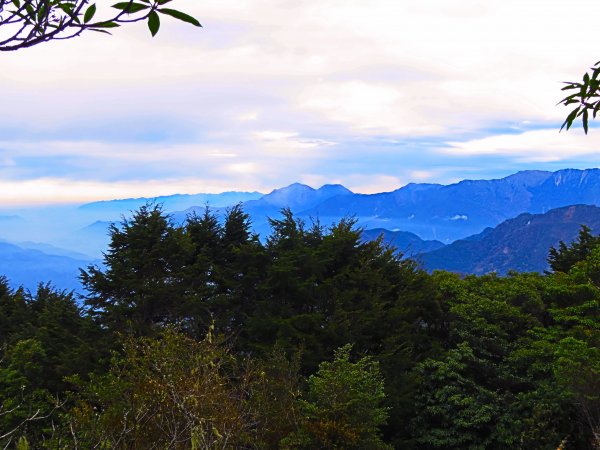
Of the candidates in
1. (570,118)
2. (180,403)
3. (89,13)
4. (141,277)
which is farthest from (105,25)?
(141,277)

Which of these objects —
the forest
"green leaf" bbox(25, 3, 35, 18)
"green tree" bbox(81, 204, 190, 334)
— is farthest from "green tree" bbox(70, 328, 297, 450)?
"green tree" bbox(81, 204, 190, 334)

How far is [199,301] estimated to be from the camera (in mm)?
21078

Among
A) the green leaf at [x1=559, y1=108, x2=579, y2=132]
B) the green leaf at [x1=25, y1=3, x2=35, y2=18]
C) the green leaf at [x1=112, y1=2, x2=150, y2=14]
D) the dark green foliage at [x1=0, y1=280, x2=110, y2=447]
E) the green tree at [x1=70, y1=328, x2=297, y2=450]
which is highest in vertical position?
the green leaf at [x1=25, y1=3, x2=35, y2=18]

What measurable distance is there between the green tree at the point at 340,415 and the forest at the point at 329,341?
1.5 inches

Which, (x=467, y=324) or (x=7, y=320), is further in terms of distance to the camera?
(x=7, y=320)

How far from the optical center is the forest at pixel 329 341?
12.5 m

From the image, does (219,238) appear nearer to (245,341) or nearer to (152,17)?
(245,341)

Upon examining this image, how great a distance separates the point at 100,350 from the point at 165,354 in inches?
423

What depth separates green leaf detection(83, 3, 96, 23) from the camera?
1.89 metres

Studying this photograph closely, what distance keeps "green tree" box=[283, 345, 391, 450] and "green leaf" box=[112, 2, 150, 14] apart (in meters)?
10.8

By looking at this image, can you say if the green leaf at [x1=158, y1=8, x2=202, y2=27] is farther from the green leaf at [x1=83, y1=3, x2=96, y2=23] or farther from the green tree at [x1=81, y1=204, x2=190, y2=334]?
the green tree at [x1=81, y1=204, x2=190, y2=334]

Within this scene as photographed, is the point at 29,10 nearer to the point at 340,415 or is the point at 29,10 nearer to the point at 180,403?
the point at 180,403

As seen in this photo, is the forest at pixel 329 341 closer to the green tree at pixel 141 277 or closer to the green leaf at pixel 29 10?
the green tree at pixel 141 277

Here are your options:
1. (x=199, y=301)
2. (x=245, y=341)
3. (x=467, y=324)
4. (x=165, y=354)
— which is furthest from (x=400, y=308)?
(x=165, y=354)
